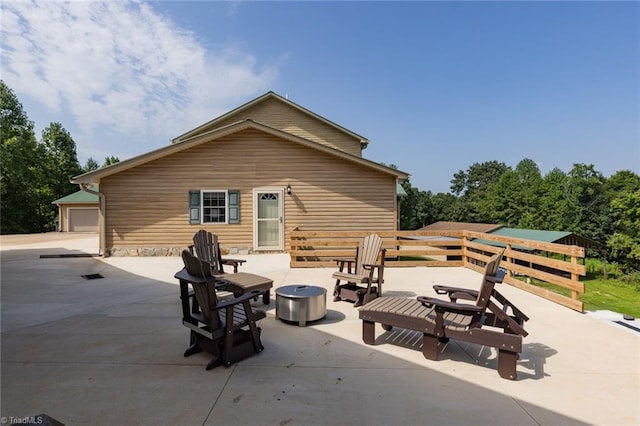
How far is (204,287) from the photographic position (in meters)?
2.62

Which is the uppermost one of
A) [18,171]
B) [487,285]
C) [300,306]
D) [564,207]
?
[18,171]

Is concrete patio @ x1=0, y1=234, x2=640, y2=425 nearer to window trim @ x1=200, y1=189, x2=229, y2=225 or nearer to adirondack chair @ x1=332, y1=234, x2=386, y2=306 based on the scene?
adirondack chair @ x1=332, y1=234, x2=386, y2=306

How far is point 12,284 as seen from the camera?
6168 mm

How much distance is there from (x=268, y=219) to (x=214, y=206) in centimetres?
188

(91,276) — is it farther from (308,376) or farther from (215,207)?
(308,376)

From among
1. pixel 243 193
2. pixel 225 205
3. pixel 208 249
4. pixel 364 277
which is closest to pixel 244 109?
pixel 243 193

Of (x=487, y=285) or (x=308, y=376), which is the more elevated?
(x=487, y=285)

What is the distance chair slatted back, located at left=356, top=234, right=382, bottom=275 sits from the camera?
198 inches

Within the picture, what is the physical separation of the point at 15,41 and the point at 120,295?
8532 mm

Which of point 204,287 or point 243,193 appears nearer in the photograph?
point 204,287

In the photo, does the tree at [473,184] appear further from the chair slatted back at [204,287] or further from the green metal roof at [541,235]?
the chair slatted back at [204,287]

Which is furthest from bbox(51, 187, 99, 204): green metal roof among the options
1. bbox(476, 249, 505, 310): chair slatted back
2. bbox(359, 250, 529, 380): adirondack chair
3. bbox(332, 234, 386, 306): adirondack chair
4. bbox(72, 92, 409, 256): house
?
bbox(476, 249, 505, 310): chair slatted back

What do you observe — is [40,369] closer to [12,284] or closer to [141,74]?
[12,284]

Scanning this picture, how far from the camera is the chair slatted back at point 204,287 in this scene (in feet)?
8.57
